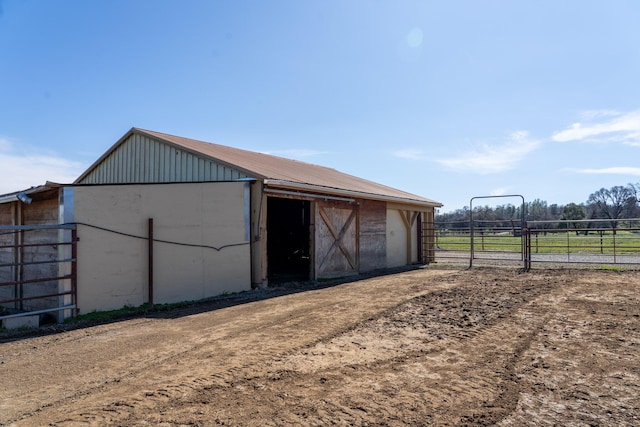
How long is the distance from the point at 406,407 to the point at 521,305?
16.6ft

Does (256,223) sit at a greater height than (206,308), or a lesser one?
greater

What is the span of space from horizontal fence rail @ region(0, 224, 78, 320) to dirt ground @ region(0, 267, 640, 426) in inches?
40.5

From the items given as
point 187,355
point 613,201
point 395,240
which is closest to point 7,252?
point 187,355

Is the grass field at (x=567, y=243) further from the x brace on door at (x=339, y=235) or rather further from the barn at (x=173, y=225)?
the barn at (x=173, y=225)

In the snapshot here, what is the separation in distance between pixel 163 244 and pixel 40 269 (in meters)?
2.43

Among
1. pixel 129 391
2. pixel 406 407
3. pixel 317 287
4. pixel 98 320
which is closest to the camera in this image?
pixel 406 407

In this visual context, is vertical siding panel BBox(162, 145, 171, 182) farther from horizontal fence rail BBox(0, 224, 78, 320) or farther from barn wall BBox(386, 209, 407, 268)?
barn wall BBox(386, 209, 407, 268)

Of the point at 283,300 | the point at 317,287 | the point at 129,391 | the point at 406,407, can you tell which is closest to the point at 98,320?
the point at 283,300

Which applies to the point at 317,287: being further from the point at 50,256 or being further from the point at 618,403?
the point at 618,403

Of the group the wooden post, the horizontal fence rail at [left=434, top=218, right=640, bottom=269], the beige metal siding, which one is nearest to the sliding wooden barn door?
the beige metal siding

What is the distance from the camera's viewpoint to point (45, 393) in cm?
366

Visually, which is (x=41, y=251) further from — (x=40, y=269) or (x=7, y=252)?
(x=7, y=252)

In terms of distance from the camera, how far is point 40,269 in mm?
8188

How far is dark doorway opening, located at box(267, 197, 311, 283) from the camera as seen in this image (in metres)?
15.8
